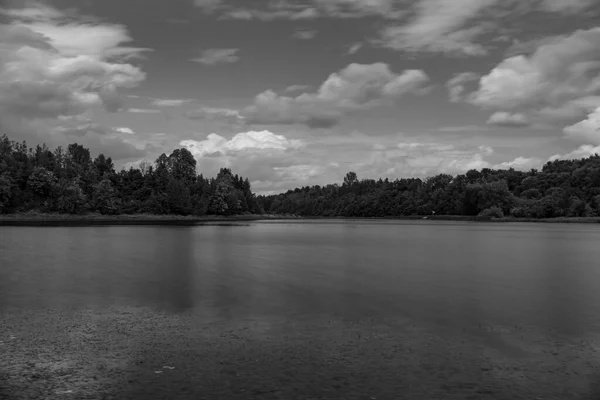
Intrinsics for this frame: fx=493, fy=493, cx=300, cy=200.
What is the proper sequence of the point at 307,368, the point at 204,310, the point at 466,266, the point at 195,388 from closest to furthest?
the point at 195,388 < the point at 307,368 < the point at 204,310 < the point at 466,266

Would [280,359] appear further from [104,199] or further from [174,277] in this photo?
[104,199]

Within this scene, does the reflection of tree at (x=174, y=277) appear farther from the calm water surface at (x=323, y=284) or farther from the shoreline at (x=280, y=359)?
the shoreline at (x=280, y=359)

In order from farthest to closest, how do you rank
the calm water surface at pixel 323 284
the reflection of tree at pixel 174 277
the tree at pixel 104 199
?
the tree at pixel 104 199
the reflection of tree at pixel 174 277
the calm water surface at pixel 323 284

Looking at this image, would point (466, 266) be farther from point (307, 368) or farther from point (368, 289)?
point (307, 368)

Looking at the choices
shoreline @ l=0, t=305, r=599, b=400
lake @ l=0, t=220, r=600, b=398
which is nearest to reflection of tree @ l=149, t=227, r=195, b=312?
lake @ l=0, t=220, r=600, b=398

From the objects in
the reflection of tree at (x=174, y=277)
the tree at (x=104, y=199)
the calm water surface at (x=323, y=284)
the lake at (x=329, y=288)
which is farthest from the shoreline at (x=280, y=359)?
the tree at (x=104, y=199)

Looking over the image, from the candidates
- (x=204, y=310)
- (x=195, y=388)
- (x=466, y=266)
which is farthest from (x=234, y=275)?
(x=195, y=388)

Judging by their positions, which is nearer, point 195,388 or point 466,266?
point 195,388

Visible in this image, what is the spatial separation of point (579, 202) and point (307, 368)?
641ft

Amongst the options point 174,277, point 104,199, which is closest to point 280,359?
point 174,277

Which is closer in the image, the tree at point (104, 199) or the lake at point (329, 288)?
the lake at point (329, 288)

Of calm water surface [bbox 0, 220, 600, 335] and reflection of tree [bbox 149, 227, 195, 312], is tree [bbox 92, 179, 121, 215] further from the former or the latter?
reflection of tree [bbox 149, 227, 195, 312]

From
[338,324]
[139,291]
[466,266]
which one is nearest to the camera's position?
[338,324]

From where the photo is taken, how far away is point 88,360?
13.9 m
